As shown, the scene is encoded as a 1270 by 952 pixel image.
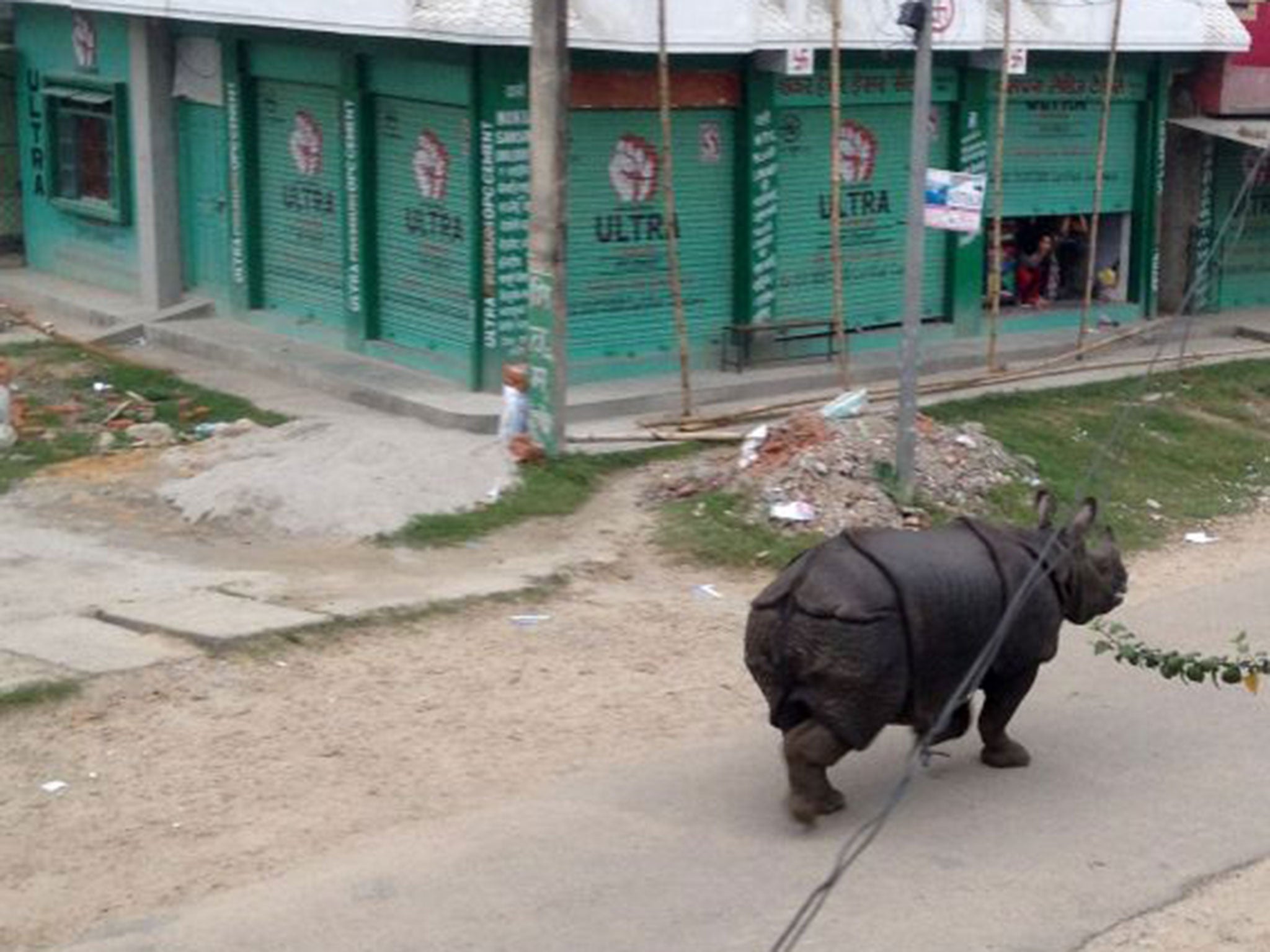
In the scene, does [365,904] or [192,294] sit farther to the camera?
[192,294]

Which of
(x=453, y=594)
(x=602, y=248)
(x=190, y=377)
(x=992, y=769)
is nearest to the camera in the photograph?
(x=992, y=769)

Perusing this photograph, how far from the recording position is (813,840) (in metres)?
8.20

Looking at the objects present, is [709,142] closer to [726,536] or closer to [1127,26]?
[1127,26]

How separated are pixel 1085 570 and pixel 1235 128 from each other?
12667 millimetres

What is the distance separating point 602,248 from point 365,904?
993cm

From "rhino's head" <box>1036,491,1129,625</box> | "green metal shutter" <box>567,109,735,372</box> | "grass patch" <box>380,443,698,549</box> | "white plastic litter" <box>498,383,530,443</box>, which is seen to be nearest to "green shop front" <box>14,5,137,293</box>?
"green metal shutter" <box>567,109,735,372</box>

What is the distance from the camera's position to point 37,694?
937cm

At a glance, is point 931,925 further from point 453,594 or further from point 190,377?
point 190,377

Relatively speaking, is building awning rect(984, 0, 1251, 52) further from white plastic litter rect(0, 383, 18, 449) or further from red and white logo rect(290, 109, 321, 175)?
white plastic litter rect(0, 383, 18, 449)

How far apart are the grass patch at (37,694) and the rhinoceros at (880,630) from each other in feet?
10.6

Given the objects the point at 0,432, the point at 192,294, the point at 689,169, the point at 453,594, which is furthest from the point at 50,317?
the point at 453,594

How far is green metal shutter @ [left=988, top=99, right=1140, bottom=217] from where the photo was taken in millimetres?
19875

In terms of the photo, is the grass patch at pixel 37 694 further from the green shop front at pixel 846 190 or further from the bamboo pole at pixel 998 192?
the bamboo pole at pixel 998 192

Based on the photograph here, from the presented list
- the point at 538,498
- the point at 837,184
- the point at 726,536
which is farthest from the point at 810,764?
the point at 837,184
